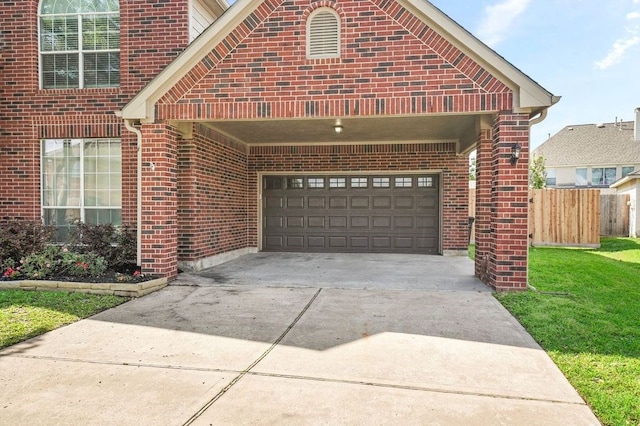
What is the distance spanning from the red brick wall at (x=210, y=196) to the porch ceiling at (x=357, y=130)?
482 mm

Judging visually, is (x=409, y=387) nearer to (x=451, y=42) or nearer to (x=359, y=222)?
(x=451, y=42)

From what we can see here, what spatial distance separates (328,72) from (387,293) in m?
3.62

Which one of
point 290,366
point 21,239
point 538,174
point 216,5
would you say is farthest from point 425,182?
point 538,174

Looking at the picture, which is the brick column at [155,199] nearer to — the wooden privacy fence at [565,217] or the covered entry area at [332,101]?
the covered entry area at [332,101]

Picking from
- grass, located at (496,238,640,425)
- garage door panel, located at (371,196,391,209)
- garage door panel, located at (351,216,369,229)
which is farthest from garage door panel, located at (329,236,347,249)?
grass, located at (496,238,640,425)

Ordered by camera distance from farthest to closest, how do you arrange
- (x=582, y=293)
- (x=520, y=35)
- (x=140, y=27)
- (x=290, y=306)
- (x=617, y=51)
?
(x=617, y=51) < (x=520, y=35) < (x=140, y=27) < (x=582, y=293) < (x=290, y=306)

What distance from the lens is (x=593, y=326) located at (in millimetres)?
4586

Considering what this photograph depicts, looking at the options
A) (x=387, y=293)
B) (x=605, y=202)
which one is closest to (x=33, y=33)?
(x=387, y=293)

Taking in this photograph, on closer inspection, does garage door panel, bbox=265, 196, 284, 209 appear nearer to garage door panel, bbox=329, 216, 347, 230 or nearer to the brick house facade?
the brick house facade

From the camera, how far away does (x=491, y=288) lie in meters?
6.53

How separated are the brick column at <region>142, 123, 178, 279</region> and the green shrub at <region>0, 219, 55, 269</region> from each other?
202cm

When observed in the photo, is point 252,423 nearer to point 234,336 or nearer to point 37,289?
point 234,336

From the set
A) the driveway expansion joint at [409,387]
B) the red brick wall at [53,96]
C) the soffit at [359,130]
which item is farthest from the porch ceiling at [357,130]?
the driveway expansion joint at [409,387]

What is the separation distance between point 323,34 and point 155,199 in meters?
3.92
